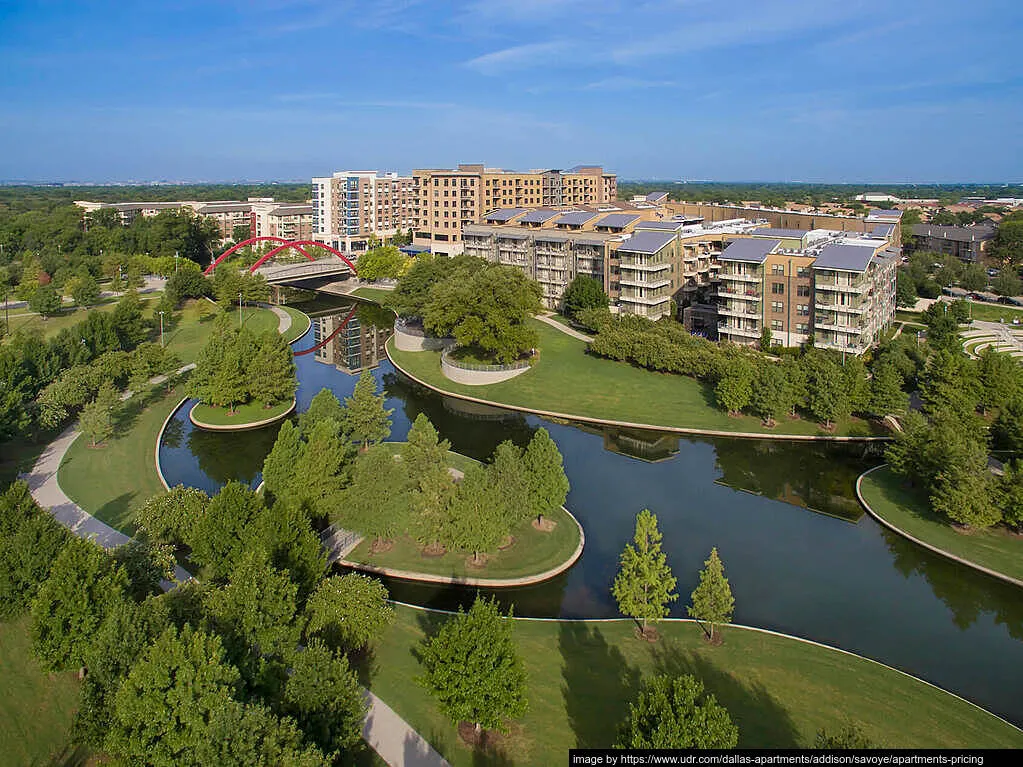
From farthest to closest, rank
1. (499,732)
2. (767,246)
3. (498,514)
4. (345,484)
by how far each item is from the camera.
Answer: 1. (767,246)
2. (345,484)
3. (498,514)
4. (499,732)

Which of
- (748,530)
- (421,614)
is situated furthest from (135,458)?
(748,530)

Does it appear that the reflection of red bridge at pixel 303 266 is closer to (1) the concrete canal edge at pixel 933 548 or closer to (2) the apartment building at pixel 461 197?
(2) the apartment building at pixel 461 197

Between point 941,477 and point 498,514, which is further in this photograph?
point 941,477

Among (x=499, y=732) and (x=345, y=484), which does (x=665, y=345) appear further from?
(x=499, y=732)

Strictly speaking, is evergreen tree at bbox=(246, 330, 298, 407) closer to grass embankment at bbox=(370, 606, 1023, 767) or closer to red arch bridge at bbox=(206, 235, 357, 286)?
grass embankment at bbox=(370, 606, 1023, 767)

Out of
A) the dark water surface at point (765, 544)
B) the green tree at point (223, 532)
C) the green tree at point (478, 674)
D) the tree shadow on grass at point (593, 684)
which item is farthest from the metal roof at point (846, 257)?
the green tree at point (223, 532)

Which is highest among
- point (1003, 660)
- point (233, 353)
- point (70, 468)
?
point (233, 353)

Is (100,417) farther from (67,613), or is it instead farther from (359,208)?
(359,208)

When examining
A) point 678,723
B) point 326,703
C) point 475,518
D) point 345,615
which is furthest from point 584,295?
point 678,723
